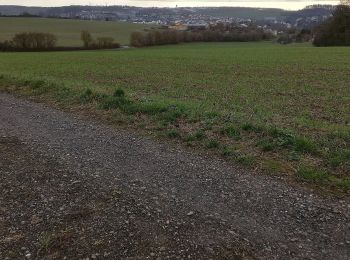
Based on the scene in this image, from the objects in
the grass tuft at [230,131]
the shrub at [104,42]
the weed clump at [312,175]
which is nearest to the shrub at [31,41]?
the shrub at [104,42]

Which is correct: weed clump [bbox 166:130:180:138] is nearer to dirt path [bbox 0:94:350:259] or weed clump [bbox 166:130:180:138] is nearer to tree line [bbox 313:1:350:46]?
dirt path [bbox 0:94:350:259]

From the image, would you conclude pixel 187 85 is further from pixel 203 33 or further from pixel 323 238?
pixel 203 33

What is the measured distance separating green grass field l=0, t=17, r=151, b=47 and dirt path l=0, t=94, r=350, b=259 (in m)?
87.4

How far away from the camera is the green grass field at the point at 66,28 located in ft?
319

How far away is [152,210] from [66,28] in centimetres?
11562

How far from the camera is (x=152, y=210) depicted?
5578 millimetres

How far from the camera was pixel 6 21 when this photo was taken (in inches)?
4626

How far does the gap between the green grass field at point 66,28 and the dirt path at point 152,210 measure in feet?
287

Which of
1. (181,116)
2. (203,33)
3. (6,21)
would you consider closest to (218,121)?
(181,116)

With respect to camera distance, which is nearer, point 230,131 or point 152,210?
point 152,210

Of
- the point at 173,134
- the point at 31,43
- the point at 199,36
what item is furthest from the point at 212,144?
the point at 199,36

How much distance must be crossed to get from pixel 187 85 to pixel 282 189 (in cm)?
1495

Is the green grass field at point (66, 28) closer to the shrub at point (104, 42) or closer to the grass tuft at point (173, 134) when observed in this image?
the shrub at point (104, 42)

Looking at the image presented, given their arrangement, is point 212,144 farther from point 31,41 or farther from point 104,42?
point 104,42
